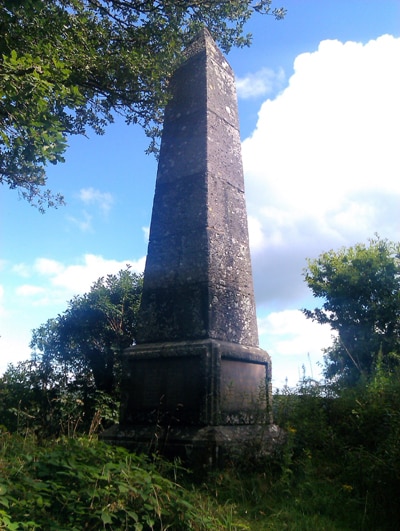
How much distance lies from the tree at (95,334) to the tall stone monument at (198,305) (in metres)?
4.12

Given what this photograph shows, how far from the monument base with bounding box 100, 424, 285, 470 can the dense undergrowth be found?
0.09 meters

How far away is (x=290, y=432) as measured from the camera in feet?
15.8

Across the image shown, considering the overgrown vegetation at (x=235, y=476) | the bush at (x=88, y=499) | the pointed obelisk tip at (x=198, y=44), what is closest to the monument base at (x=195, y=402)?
the overgrown vegetation at (x=235, y=476)

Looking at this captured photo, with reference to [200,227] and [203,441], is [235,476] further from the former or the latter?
[200,227]

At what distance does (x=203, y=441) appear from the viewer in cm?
430

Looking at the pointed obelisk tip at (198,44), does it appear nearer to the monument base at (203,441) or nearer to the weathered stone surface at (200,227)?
the weathered stone surface at (200,227)

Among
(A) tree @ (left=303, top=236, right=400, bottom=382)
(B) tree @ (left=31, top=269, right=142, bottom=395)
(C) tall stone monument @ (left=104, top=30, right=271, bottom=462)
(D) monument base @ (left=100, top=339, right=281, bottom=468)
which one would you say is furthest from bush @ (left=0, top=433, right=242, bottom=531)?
(A) tree @ (left=303, top=236, right=400, bottom=382)

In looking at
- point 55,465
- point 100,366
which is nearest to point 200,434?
point 55,465

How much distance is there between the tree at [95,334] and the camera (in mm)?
9367

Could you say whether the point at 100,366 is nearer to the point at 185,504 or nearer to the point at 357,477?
the point at 357,477

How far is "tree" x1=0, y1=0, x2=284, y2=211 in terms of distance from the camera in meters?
4.66

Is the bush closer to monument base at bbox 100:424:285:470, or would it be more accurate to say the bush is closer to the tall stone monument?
monument base at bbox 100:424:285:470

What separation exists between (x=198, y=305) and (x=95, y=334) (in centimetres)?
527

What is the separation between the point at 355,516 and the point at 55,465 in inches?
89.4
